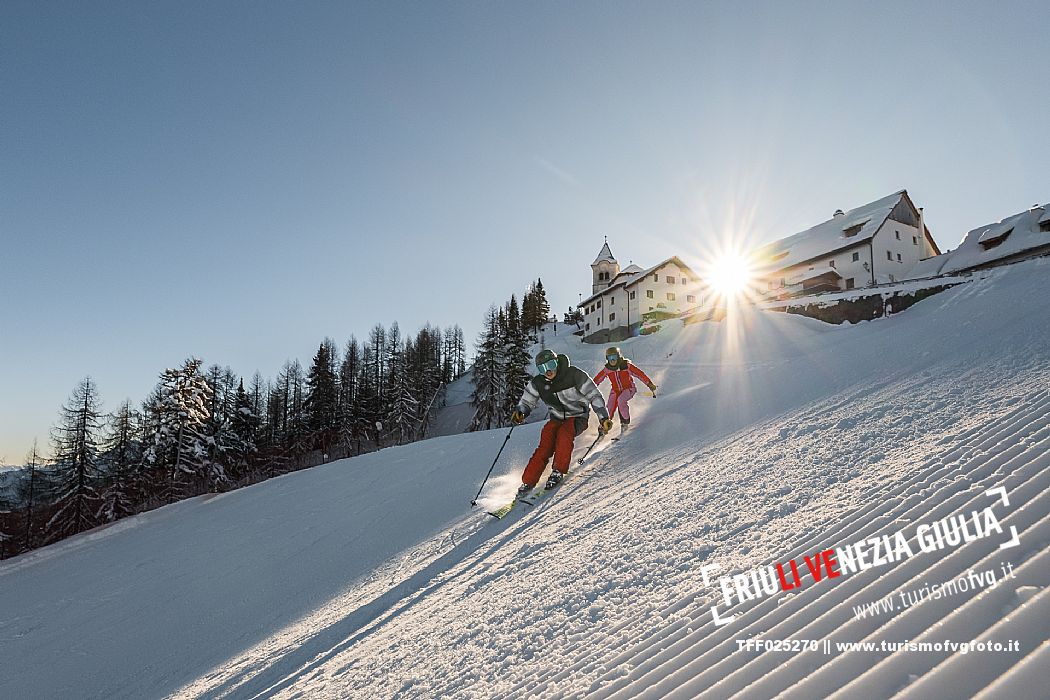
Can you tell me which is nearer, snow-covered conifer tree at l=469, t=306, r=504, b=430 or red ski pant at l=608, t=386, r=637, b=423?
red ski pant at l=608, t=386, r=637, b=423

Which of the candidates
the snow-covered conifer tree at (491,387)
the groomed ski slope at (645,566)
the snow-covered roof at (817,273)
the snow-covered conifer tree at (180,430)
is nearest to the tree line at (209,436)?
the snow-covered conifer tree at (180,430)

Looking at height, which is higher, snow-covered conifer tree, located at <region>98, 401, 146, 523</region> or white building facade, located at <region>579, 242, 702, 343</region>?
white building facade, located at <region>579, 242, 702, 343</region>

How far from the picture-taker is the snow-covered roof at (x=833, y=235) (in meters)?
33.7

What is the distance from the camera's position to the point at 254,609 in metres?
6.51

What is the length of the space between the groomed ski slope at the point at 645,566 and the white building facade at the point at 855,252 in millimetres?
24936

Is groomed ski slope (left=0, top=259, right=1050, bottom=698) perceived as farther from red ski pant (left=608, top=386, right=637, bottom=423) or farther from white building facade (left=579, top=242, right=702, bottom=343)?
white building facade (left=579, top=242, right=702, bottom=343)

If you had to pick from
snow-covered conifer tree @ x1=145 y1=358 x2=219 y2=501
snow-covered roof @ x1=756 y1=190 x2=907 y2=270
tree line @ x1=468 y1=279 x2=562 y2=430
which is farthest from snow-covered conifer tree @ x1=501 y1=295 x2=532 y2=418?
snow-covered roof @ x1=756 y1=190 x2=907 y2=270

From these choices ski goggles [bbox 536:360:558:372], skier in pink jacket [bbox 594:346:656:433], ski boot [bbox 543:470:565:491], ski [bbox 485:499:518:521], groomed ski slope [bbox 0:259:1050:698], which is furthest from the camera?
skier in pink jacket [bbox 594:346:656:433]

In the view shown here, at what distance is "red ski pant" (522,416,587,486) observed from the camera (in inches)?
288

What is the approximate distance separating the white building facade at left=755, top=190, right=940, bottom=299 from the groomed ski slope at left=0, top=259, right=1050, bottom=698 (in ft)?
81.8

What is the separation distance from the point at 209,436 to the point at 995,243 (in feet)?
165

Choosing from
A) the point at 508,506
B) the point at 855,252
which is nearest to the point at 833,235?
the point at 855,252

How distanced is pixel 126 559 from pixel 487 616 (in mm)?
10819

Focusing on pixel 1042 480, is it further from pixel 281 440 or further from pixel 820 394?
pixel 281 440
